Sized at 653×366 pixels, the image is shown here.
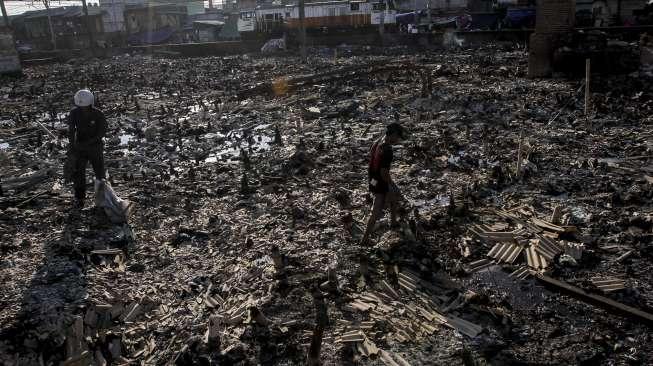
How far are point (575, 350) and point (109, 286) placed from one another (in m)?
5.09

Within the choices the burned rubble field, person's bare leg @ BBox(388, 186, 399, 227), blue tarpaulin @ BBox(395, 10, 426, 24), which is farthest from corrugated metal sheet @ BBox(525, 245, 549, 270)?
blue tarpaulin @ BBox(395, 10, 426, 24)

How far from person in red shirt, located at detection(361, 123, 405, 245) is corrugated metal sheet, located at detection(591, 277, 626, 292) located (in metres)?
2.52

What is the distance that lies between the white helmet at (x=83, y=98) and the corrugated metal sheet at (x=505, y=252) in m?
6.45

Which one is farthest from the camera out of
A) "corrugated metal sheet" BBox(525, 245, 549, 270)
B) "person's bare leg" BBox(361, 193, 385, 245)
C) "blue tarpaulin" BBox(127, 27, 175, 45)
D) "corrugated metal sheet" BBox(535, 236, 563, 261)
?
"blue tarpaulin" BBox(127, 27, 175, 45)

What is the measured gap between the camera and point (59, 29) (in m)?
47.4

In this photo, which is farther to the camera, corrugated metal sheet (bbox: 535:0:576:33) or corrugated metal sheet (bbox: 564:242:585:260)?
corrugated metal sheet (bbox: 535:0:576:33)

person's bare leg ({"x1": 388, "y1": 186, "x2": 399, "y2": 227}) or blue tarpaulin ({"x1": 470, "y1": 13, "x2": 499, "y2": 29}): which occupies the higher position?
blue tarpaulin ({"x1": 470, "y1": 13, "x2": 499, "y2": 29})

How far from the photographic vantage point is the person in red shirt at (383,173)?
5.54 metres

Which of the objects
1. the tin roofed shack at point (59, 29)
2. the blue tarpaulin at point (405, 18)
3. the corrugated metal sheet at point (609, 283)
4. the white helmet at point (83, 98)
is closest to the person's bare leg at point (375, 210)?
the corrugated metal sheet at point (609, 283)

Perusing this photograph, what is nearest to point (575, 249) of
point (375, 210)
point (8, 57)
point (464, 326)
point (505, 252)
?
point (505, 252)

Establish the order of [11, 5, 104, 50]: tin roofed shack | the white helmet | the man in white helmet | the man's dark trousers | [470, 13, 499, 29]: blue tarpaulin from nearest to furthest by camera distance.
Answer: the white helmet
the man in white helmet
the man's dark trousers
[470, 13, 499, 29]: blue tarpaulin
[11, 5, 104, 50]: tin roofed shack

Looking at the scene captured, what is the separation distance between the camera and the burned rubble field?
14.3 ft

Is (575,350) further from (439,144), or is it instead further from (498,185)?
(439,144)

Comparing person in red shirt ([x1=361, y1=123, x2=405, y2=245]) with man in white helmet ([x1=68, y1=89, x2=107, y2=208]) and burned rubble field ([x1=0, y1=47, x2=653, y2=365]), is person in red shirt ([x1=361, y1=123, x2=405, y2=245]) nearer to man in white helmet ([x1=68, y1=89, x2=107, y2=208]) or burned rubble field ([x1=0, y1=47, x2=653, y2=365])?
burned rubble field ([x1=0, y1=47, x2=653, y2=365])
